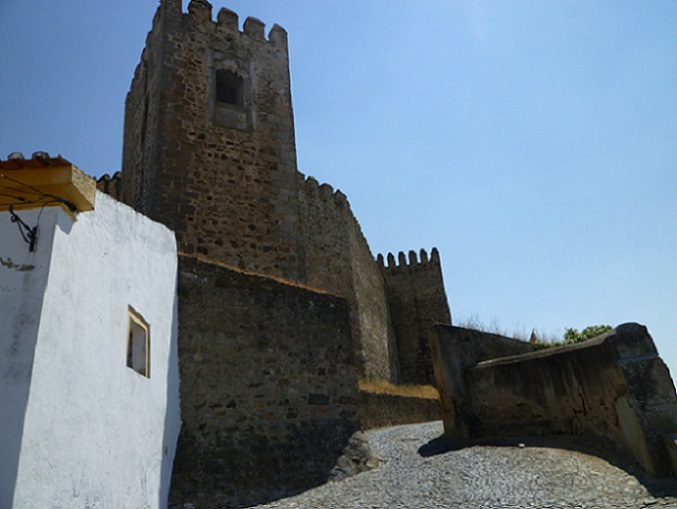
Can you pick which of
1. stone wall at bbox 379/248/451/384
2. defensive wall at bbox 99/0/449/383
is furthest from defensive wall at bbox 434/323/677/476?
stone wall at bbox 379/248/451/384

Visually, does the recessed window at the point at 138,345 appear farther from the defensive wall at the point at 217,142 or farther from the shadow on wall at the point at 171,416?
the defensive wall at the point at 217,142

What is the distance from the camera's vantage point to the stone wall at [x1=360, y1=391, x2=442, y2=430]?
13120 mm

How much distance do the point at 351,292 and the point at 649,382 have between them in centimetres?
1423

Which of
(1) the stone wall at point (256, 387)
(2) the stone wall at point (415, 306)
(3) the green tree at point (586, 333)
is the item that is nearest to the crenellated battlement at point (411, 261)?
(2) the stone wall at point (415, 306)

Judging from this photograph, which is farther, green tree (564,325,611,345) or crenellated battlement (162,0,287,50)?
green tree (564,325,611,345)

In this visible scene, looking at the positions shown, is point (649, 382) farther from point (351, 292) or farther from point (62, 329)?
point (351, 292)

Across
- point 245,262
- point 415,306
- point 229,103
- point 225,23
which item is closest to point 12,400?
point 245,262

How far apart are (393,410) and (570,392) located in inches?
285

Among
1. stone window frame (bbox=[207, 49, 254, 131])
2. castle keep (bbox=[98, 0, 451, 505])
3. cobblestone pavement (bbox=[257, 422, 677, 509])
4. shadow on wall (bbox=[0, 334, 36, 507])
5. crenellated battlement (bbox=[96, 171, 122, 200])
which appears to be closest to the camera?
shadow on wall (bbox=[0, 334, 36, 507])

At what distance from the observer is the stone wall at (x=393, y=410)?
1312 centimetres

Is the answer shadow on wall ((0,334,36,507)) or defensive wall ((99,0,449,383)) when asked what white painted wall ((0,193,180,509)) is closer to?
shadow on wall ((0,334,36,507))

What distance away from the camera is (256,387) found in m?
7.79

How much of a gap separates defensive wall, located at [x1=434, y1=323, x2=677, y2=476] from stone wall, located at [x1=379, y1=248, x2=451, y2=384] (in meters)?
15.6

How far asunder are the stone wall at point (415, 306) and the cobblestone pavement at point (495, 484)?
18.3 m
